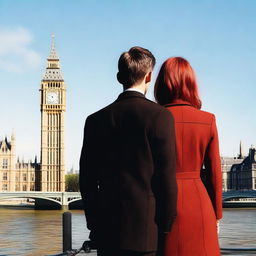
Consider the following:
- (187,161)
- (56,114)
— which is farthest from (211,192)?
(56,114)

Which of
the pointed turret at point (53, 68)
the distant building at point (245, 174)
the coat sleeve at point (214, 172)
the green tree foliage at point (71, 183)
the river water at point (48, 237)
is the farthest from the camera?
the distant building at point (245, 174)

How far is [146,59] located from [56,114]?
62640 mm

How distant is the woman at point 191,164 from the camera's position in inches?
88.0

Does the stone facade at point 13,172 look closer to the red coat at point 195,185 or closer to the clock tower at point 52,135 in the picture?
the clock tower at point 52,135

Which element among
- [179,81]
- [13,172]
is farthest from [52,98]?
[179,81]

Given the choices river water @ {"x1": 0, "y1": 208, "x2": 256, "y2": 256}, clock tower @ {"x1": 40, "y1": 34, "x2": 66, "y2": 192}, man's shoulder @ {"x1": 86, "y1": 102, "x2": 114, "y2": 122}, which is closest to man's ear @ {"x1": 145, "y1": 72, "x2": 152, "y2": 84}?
man's shoulder @ {"x1": 86, "y1": 102, "x2": 114, "y2": 122}

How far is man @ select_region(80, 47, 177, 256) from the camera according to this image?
6.73 ft

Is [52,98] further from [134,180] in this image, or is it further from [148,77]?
[134,180]

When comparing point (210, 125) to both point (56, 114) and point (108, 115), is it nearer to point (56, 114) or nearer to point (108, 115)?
point (108, 115)

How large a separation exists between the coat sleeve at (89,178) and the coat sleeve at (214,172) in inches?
19.9

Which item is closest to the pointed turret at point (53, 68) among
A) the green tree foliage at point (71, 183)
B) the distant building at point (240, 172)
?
the green tree foliage at point (71, 183)

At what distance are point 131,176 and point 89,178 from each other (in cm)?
19

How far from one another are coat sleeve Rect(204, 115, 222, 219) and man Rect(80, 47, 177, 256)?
0.99 feet

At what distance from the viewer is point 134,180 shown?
2.07 metres
